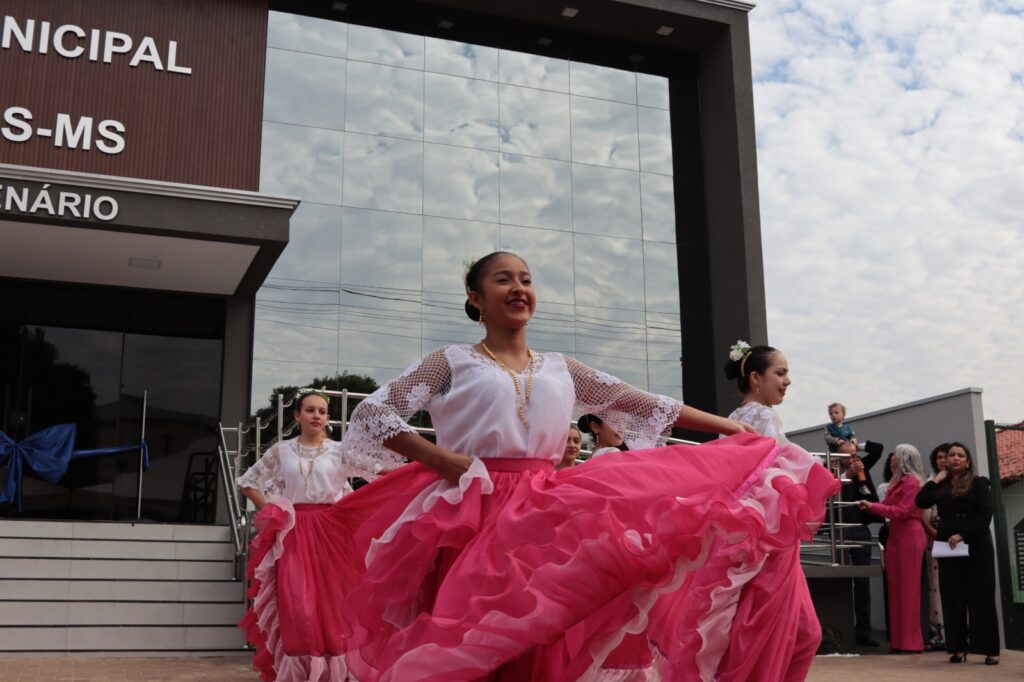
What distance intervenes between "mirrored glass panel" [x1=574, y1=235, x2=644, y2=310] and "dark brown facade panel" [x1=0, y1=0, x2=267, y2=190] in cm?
490

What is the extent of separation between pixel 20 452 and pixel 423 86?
7168 mm

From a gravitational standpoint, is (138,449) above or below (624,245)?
below

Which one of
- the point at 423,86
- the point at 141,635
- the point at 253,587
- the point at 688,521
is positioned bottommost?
the point at 141,635

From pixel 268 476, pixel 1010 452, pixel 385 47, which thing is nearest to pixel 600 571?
pixel 268 476

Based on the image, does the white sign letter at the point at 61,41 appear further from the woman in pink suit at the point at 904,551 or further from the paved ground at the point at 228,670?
the woman in pink suit at the point at 904,551

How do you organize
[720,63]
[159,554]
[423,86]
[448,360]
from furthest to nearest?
[720,63], [423,86], [159,554], [448,360]

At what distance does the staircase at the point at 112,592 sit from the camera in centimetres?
877

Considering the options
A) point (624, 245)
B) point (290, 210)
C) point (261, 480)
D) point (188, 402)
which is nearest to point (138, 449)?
point (188, 402)

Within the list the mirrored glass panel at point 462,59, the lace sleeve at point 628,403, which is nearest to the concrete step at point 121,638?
the lace sleeve at point 628,403

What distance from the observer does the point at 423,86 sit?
574 inches

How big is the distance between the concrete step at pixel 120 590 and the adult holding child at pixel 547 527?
21.4ft

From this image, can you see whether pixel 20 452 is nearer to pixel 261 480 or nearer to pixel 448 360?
pixel 261 480

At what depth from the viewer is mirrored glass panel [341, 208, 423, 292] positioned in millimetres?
13633

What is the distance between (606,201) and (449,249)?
8.72ft
